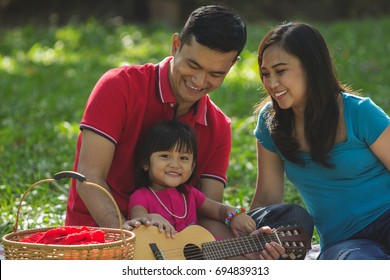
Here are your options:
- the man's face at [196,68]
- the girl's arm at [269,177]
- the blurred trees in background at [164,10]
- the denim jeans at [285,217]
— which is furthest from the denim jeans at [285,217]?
the blurred trees in background at [164,10]

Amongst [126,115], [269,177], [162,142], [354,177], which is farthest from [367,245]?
[126,115]

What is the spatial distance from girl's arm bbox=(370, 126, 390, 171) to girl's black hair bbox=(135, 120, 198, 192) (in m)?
0.89

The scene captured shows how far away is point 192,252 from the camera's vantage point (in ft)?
11.3

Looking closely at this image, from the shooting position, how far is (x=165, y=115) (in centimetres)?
398

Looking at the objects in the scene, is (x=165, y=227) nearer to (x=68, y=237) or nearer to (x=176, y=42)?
(x=68, y=237)

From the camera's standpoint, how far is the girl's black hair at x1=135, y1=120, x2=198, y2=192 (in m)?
3.80

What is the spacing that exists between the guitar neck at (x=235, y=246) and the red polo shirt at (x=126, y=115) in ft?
2.05

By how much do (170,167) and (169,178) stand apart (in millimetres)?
55

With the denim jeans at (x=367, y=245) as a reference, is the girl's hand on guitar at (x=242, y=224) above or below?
above

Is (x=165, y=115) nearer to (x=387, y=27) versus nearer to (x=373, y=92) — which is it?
(x=373, y=92)

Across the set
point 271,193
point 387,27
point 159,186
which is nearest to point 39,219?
point 159,186

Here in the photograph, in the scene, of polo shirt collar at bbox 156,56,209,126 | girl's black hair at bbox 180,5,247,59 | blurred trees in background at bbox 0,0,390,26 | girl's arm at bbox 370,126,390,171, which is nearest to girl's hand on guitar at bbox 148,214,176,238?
polo shirt collar at bbox 156,56,209,126

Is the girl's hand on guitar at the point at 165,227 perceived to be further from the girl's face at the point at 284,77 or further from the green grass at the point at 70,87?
the green grass at the point at 70,87

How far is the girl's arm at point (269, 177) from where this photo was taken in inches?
159
